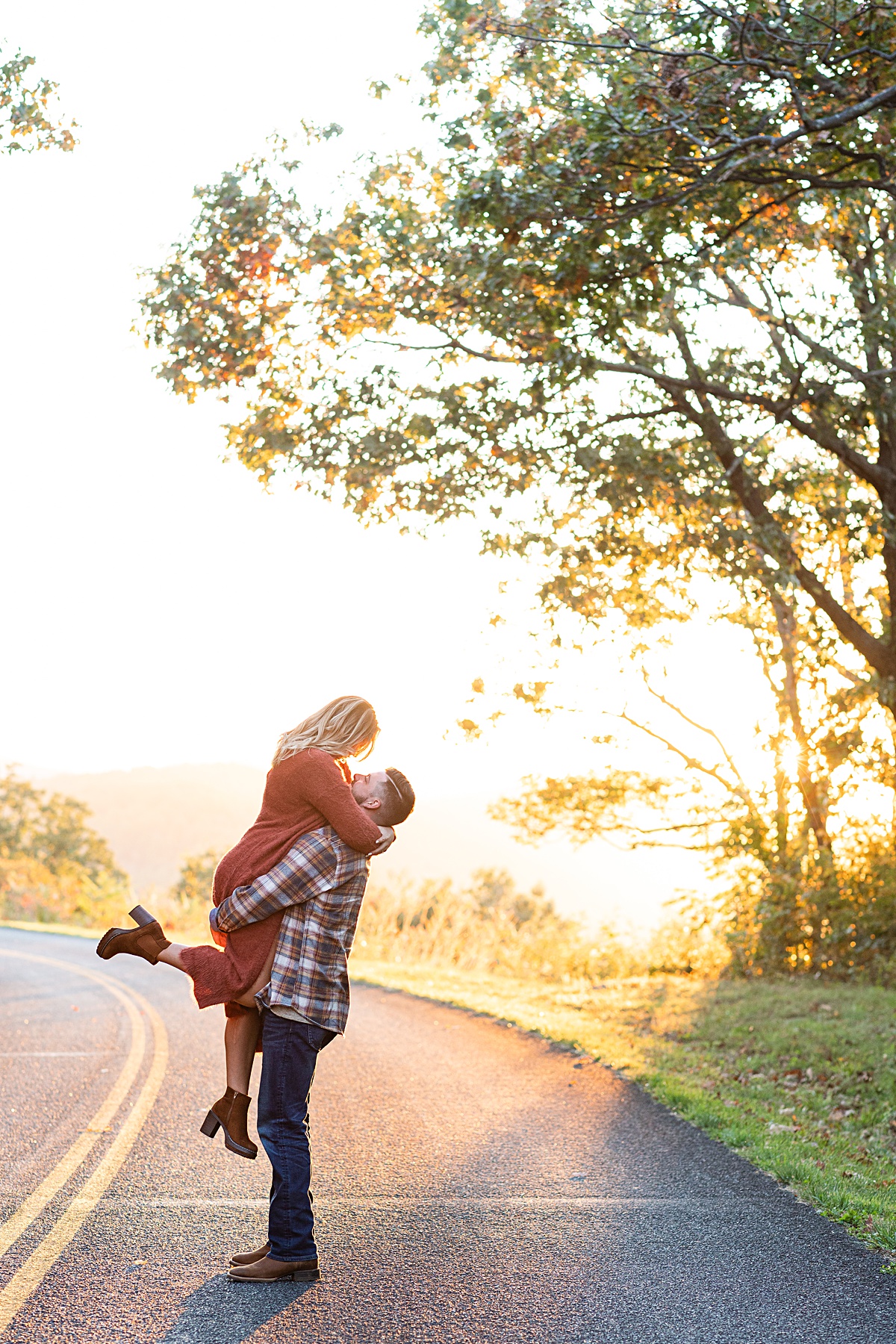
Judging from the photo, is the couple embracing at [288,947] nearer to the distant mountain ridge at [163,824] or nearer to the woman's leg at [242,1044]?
the woman's leg at [242,1044]

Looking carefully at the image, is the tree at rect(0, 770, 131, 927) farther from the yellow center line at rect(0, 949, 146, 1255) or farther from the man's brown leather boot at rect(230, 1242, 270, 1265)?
the man's brown leather boot at rect(230, 1242, 270, 1265)

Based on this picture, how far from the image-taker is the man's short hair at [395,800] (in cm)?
502

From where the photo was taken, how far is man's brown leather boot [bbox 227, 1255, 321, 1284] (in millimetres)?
4621

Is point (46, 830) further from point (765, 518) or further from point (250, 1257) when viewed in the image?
point (250, 1257)

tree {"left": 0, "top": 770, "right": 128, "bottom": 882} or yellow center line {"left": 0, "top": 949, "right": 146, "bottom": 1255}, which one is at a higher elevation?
tree {"left": 0, "top": 770, "right": 128, "bottom": 882}

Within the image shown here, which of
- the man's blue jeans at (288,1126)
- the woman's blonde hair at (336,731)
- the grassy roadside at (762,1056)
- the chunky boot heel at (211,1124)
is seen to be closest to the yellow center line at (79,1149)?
the chunky boot heel at (211,1124)

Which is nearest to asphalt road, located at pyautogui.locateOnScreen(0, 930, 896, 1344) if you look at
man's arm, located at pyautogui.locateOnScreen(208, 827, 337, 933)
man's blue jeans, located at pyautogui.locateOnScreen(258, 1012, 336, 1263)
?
man's blue jeans, located at pyautogui.locateOnScreen(258, 1012, 336, 1263)

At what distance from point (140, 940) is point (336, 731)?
122 centimetres

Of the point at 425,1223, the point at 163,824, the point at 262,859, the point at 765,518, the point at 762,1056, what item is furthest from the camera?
the point at 163,824

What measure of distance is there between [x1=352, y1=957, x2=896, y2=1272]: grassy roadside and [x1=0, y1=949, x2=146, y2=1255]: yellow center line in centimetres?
375

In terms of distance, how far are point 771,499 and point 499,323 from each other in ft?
13.7

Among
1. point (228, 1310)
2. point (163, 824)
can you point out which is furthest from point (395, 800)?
point (163, 824)

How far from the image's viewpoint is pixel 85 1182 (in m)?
5.92

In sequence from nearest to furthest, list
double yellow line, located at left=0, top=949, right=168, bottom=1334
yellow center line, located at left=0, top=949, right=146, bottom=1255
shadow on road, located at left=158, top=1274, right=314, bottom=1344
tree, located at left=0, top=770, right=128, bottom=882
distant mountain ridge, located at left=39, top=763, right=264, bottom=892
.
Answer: shadow on road, located at left=158, top=1274, right=314, bottom=1344 → double yellow line, located at left=0, top=949, right=168, bottom=1334 → yellow center line, located at left=0, top=949, right=146, bottom=1255 → tree, located at left=0, top=770, right=128, bottom=882 → distant mountain ridge, located at left=39, top=763, right=264, bottom=892
